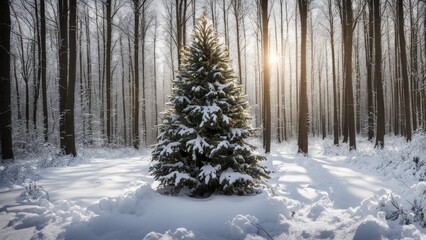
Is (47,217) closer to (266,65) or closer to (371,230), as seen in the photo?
(371,230)

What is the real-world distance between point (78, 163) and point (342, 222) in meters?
9.09

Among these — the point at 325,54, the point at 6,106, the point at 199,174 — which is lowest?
the point at 199,174

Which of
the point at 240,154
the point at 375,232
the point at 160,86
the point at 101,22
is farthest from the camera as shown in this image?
the point at 160,86

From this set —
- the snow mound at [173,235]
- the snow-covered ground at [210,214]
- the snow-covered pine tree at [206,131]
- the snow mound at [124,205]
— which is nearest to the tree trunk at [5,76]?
A: the snow-covered ground at [210,214]

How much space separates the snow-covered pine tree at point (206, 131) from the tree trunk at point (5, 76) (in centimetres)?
618

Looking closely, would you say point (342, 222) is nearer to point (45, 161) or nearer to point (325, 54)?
point (45, 161)

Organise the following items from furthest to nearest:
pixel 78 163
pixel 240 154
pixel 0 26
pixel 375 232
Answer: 1. pixel 78 163
2. pixel 0 26
3. pixel 240 154
4. pixel 375 232

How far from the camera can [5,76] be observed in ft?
28.7

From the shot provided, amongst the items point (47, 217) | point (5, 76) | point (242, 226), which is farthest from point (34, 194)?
point (5, 76)

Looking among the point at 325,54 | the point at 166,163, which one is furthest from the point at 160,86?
the point at 166,163

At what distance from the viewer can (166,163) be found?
5.27 metres

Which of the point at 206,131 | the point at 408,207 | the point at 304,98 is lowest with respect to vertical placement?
the point at 408,207

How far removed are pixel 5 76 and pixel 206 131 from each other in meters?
7.20

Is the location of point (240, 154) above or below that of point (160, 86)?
below
